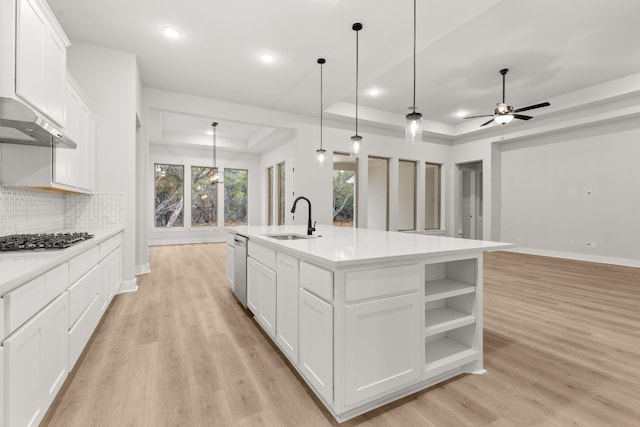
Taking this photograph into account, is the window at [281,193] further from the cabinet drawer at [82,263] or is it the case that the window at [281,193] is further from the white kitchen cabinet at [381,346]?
the white kitchen cabinet at [381,346]

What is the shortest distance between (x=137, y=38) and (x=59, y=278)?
126 inches

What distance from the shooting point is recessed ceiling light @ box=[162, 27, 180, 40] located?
342 centimetres

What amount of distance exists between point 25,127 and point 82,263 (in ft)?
3.28

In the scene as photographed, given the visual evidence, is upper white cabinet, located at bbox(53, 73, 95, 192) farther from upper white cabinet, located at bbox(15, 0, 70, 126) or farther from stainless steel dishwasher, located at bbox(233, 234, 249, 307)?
stainless steel dishwasher, located at bbox(233, 234, 249, 307)

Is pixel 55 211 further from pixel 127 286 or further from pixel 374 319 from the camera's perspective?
pixel 374 319

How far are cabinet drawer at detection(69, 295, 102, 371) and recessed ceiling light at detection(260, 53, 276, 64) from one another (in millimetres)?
3390

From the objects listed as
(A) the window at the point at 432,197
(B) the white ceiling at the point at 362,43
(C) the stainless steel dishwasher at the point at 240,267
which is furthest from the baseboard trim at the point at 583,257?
(C) the stainless steel dishwasher at the point at 240,267

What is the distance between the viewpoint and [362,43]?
371cm

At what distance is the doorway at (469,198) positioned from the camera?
8.66 metres

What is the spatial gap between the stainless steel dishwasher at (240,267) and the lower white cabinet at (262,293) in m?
0.13

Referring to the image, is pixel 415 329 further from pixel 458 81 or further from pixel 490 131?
pixel 490 131

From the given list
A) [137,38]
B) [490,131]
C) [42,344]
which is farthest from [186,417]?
Result: [490,131]

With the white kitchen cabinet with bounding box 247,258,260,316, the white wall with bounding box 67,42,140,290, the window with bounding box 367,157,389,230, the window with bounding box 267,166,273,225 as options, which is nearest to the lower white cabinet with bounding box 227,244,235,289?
the white kitchen cabinet with bounding box 247,258,260,316

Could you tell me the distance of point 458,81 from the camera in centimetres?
527
